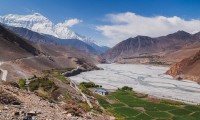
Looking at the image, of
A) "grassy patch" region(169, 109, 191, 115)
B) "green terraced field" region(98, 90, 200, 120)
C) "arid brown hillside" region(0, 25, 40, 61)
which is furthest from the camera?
"arid brown hillside" region(0, 25, 40, 61)

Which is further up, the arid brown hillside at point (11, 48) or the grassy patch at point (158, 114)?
the arid brown hillside at point (11, 48)

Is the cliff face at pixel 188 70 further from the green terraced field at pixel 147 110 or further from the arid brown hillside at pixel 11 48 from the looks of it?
the green terraced field at pixel 147 110

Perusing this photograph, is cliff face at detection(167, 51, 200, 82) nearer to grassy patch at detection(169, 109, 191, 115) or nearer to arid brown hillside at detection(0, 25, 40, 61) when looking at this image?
arid brown hillside at detection(0, 25, 40, 61)

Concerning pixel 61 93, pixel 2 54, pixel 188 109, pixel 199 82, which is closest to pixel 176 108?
pixel 188 109

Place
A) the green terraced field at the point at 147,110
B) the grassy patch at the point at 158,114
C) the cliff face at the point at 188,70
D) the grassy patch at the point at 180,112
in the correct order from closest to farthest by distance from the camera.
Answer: the green terraced field at the point at 147,110 → the grassy patch at the point at 158,114 → the grassy patch at the point at 180,112 → the cliff face at the point at 188,70

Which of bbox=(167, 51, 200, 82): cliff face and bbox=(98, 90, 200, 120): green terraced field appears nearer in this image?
bbox=(98, 90, 200, 120): green terraced field

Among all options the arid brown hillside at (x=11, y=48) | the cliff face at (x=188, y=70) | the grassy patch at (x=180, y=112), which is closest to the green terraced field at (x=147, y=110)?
the grassy patch at (x=180, y=112)

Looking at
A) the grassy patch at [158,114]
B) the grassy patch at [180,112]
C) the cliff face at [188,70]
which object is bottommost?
the grassy patch at [158,114]

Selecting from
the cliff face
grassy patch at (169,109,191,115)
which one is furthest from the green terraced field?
the cliff face
